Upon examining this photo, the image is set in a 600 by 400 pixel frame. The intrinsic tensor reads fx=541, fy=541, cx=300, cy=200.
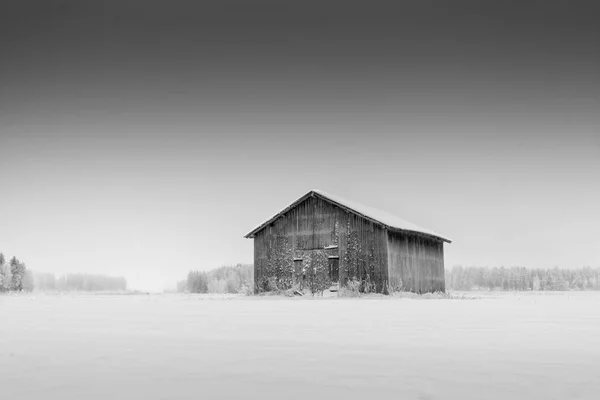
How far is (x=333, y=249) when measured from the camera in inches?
1078

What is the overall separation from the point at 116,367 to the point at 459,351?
3330mm

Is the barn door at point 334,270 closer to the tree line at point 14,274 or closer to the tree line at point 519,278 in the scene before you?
the tree line at point 519,278

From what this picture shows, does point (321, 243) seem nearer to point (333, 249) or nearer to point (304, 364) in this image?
point (333, 249)

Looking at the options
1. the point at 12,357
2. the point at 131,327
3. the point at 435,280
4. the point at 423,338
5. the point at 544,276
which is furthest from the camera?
the point at 544,276

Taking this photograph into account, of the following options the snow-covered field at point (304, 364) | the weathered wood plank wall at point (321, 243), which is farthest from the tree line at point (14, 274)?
the snow-covered field at point (304, 364)

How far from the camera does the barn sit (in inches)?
1041

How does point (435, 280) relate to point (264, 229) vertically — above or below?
below

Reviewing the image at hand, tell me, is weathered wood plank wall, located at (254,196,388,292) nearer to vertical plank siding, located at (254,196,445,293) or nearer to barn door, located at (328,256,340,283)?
vertical plank siding, located at (254,196,445,293)

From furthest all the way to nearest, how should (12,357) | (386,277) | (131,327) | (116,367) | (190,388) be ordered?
1. (386,277)
2. (131,327)
3. (12,357)
4. (116,367)
5. (190,388)

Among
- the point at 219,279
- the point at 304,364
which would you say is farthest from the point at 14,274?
the point at 304,364

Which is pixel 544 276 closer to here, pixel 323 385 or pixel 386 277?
pixel 386 277

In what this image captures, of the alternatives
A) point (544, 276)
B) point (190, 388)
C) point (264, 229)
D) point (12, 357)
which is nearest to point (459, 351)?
point (190, 388)

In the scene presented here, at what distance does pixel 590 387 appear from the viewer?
3.72 meters

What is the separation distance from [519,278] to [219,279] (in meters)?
35.3
